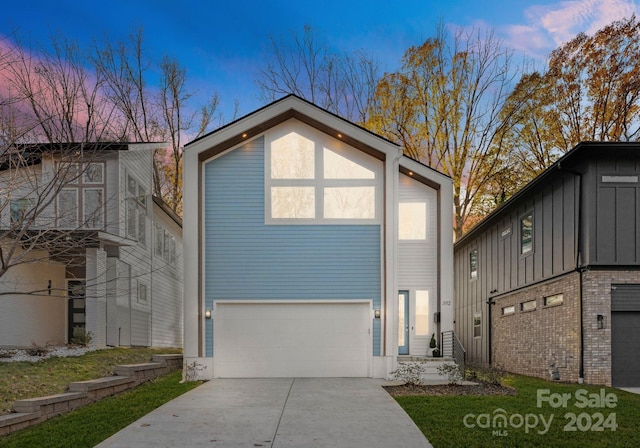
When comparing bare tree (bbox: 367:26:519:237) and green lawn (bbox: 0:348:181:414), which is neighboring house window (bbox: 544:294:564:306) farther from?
green lawn (bbox: 0:348:181:414)

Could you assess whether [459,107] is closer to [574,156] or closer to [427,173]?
[427,173]

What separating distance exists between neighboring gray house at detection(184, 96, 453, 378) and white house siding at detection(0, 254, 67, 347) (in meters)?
4.53

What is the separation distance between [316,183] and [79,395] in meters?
7.42

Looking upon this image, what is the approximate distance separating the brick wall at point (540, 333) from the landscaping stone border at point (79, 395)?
993cm

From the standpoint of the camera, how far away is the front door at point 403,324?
602 inches

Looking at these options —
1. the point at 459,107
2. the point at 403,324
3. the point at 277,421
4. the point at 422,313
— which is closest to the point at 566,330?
the point at 422,313

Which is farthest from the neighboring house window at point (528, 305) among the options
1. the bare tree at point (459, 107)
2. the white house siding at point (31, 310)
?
the white house siding at point (31, 310)

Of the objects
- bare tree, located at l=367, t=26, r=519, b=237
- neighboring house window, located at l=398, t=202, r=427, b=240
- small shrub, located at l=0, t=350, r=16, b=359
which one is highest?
bare tree, located at l=367, t=26, r=519, b=237

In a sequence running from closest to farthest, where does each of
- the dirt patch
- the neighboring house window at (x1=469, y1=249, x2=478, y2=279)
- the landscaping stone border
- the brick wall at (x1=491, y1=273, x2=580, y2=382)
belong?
the landscaping stone border, the dirt patch, the brick wall at (x1=491, y1=273, x2=580, y2=382), the neighboring house window at (x1=469, y1=249, x2=478, y2=279)

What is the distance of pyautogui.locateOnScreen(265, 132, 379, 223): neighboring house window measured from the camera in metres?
14.3

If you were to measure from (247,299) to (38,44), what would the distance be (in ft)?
25.9

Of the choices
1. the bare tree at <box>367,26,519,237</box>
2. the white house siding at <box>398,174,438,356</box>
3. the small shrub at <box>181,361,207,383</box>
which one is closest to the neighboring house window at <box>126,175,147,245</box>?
the small shrub at <box>181,361,207,383</box>

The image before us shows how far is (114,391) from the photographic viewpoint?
1115 cm

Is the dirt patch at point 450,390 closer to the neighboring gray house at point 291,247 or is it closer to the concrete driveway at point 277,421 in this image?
the concrete driveway at point 277,421
